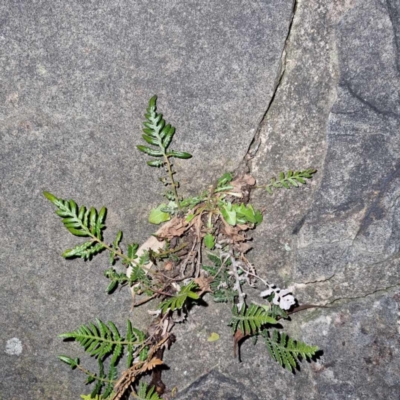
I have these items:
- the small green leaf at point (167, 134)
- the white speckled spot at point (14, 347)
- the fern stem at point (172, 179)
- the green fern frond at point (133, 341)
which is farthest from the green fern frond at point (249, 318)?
the white speckled spot at point (14, 347)

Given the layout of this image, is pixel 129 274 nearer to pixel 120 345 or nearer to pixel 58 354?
pixel 120 345

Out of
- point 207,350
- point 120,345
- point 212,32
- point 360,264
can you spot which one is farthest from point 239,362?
point 212,32

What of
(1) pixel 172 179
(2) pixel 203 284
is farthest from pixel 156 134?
(2) pixel 203 284

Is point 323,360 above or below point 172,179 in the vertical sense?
below

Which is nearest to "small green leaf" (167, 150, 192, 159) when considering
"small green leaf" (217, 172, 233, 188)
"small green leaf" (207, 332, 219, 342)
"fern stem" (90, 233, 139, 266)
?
"small green leaf" (217, 172, 233, 188)

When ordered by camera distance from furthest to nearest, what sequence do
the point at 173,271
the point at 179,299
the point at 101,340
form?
the point at 173,271 < the point at 101,340 < the point at 179,299

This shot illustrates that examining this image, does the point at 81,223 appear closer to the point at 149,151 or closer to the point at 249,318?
the point at 149,151

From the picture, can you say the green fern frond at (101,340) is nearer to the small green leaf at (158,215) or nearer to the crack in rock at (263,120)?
the small green leaf at (158,215)
